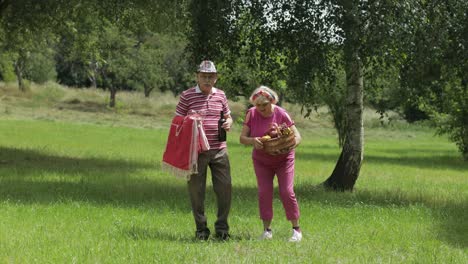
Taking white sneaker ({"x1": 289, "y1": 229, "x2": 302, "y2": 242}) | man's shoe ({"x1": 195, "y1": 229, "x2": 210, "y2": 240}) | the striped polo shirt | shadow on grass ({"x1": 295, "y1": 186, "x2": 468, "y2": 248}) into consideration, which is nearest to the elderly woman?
white sneaker ({"x1": 289, "y1": 229, "x2": 302, "y2": 242})

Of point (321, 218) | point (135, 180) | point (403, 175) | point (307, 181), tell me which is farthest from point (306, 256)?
point (403, 175)

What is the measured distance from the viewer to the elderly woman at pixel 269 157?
9125 mm

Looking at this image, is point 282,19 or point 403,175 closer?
point 282,19

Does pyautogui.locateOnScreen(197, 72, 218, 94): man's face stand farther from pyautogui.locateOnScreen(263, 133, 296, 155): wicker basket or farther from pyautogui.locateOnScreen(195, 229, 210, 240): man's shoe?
pyautogui.locateOnScreen(195, 229, 210, 240): man's shoe

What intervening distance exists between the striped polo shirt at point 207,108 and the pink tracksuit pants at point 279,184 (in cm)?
66

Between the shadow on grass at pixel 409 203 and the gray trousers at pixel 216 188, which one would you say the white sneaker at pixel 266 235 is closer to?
the gray trousers at pixel 216 188

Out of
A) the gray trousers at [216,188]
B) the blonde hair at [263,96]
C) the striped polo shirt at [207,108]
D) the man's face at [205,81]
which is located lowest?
the gray trousers at [216,188]

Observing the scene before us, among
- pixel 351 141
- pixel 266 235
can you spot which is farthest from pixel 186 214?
pixel 351 141

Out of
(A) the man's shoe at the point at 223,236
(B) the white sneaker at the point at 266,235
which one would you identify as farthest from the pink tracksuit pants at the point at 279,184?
(A) the man's shoe at the point at 223,236

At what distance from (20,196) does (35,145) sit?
16.0m

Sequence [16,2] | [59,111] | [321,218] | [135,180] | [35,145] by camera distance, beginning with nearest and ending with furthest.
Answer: [321,218] < [135,180] < [16,2] < [35,145] < [59,111]

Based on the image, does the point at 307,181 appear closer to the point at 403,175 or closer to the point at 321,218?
the point at 403,175

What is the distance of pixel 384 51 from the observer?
14.0m

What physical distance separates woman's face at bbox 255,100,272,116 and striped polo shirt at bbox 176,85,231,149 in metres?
0.55
